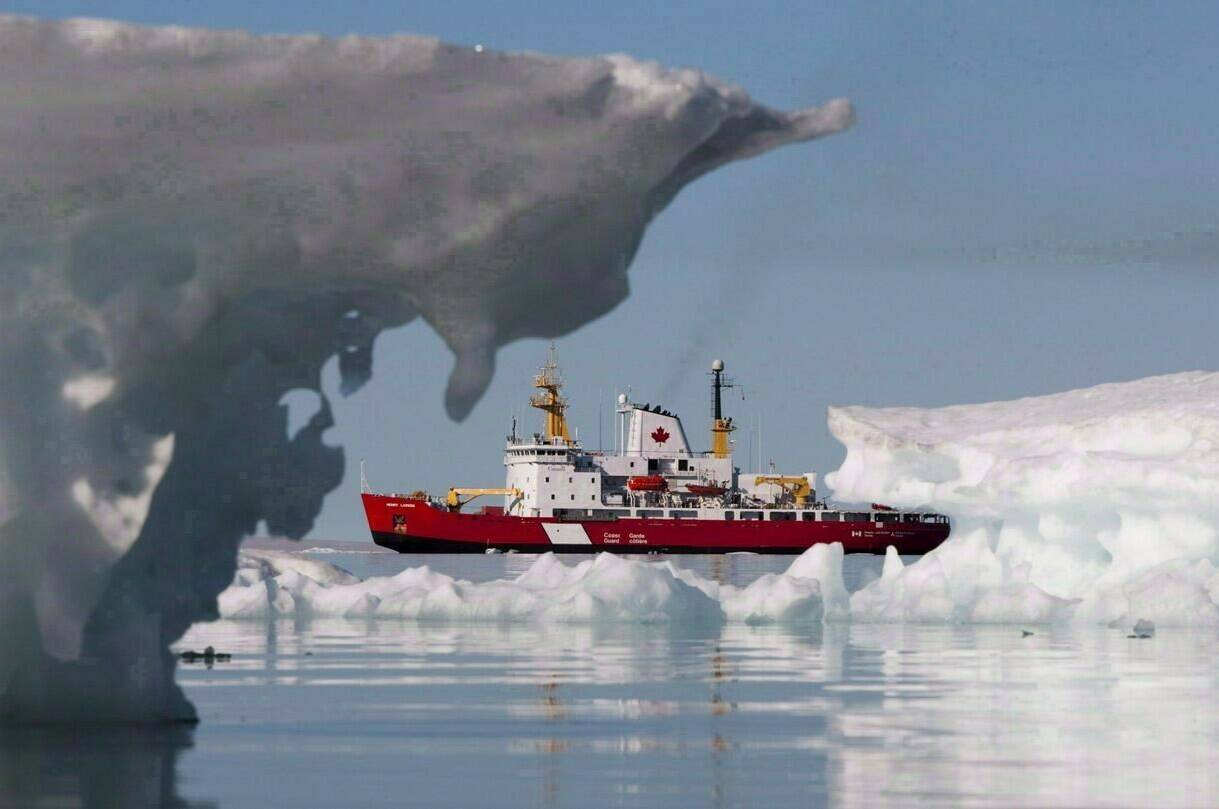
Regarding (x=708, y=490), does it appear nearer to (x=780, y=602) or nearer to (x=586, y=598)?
(x=780, y=602)

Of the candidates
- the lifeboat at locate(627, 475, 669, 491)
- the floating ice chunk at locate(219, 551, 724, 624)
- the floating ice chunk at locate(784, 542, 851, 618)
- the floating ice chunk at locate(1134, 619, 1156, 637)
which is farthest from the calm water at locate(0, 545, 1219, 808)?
the lifeboat at locate(627, 475, 669, 491)

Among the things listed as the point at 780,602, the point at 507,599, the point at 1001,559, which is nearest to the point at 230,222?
the point at 507,599

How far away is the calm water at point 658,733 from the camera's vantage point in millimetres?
10070

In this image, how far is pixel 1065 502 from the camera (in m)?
29.9

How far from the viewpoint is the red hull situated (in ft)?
317

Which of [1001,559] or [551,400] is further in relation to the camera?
[551,400]

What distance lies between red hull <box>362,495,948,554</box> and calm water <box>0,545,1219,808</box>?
74.8 metres

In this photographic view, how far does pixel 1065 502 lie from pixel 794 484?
71.6m

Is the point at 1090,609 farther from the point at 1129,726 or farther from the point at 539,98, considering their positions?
the point at 539,98

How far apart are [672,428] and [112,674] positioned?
88982mm

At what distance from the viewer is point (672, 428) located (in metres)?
101

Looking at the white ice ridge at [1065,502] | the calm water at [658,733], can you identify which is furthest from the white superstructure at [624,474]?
the calm water at [658,733]

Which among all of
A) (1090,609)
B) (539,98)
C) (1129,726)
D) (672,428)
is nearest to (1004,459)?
(1090,609)

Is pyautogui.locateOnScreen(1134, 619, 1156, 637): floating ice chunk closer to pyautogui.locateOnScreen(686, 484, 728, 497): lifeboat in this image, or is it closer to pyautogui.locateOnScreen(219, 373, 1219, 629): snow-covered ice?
pyautogui.locateOnScreen(219, 373, 1219, 629): snow-covered ice
